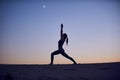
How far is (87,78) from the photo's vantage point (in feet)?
26.0

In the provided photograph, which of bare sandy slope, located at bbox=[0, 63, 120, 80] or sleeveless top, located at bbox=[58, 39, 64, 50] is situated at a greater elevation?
sleeveless top, located at bbox=[58, 39, 64, 50]

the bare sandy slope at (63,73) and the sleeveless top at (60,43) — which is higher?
the sleeveless top at (60,43)

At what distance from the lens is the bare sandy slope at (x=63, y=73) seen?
799 centimetres

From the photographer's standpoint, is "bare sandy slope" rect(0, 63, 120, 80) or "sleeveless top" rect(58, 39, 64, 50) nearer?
"bare sandy slope" rect(0, 63, 120, 80)

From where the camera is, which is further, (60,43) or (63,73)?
(60,43)

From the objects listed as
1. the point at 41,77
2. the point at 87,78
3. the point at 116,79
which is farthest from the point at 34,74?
the point at 116,79

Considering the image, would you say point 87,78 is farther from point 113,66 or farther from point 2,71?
point 2,71

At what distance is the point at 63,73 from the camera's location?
27.7ft

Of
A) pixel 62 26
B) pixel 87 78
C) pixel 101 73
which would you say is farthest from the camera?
pixel 62 26

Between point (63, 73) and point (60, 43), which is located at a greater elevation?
point (60, 43)

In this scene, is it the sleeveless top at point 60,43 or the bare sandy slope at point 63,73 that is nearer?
the bare sandy slope at point 63,73

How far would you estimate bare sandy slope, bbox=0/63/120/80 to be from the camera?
7988mm

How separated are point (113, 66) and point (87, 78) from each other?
1.66 meters

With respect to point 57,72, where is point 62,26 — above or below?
above
